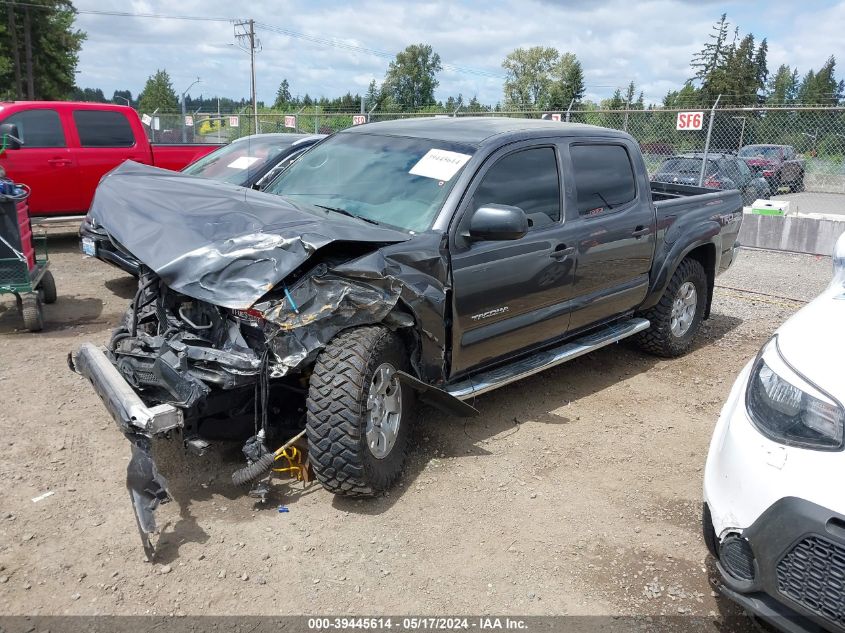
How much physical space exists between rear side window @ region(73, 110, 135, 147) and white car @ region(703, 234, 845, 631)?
10042 millimetres

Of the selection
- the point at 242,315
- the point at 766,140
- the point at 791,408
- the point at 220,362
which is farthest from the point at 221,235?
the point at 766,140

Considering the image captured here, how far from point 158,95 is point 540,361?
8812 centimetres

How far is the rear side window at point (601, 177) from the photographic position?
4.90m

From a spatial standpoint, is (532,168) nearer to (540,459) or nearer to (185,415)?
(540,459)

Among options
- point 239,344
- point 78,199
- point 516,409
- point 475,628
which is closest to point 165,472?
point 239,344

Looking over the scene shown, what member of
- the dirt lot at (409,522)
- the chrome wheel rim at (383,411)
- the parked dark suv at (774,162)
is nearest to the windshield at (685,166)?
the parked dark suv at (774,162)

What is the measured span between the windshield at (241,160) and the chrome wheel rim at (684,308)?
4549mm

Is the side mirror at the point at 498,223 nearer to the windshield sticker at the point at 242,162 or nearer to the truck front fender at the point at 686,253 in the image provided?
the truck front fender at the point at 686,253

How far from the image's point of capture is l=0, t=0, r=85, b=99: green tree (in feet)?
108

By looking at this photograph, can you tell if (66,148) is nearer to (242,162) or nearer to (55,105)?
(55,105)

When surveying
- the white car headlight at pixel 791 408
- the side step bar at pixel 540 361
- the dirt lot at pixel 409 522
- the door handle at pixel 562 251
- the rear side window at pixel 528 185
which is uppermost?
the rear side window at pixel 528 185

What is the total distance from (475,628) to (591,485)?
1.43 m

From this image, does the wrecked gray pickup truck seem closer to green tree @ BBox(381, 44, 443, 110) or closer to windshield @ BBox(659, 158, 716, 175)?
windshield @ BBox(659, 158, 716, 175)

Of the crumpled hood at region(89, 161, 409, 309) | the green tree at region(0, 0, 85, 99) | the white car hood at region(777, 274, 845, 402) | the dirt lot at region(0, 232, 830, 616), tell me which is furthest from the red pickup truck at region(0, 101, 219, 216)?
the green tree at region(0, 0, 85, 99)
